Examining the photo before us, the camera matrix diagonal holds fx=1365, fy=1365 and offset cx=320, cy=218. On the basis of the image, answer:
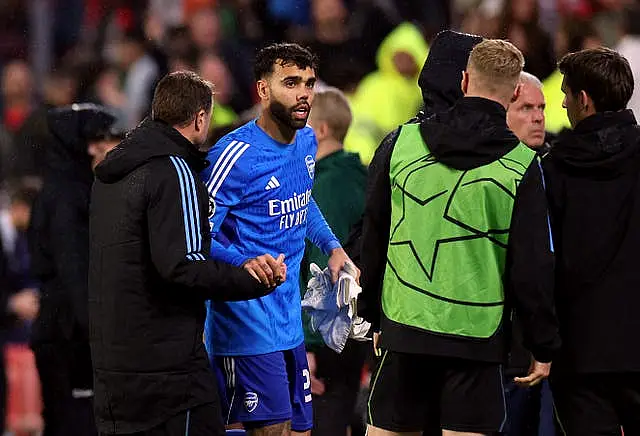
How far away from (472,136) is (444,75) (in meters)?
0.64

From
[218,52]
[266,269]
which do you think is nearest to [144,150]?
[266,269]

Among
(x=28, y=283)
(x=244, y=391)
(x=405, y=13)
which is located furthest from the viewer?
(x=405, y=13)

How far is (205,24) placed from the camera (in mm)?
12562

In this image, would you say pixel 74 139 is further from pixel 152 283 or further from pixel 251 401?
pixel 152 283

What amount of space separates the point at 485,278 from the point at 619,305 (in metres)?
0.55

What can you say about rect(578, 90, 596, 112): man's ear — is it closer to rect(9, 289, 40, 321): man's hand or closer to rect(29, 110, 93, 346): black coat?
rect(29, 110, 93, 346): black coat

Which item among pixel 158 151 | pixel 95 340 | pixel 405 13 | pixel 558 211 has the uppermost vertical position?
pixel 405 13

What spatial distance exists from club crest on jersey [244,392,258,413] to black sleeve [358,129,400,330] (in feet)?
2.32

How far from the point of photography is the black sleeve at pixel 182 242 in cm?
498

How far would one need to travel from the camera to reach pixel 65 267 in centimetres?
692

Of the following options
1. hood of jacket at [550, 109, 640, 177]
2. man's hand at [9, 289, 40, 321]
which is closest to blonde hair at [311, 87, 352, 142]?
man's hand at [9, 289, 40, 321]

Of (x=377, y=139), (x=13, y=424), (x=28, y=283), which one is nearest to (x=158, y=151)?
(x=28, y=283)

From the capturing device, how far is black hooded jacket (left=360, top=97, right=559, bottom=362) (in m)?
4.87

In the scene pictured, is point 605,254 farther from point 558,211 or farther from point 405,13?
point 405,13
